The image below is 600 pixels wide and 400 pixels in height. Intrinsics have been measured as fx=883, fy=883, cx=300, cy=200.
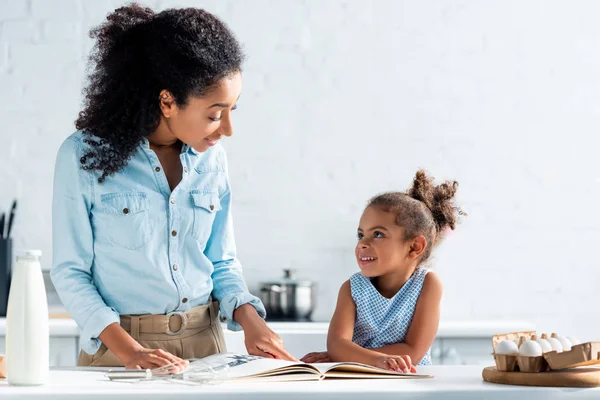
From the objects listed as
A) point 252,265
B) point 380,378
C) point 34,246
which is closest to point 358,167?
point 252,265

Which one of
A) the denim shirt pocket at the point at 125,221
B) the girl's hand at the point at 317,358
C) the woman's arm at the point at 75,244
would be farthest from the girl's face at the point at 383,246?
the woman's arm at the point at 75,244

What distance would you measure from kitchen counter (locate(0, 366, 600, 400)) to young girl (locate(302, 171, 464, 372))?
0.58 meters

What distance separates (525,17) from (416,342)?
225 cm

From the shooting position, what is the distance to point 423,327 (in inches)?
81.0

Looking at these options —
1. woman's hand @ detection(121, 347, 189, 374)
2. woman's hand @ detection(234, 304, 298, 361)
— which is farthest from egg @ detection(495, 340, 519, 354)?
woman's hand @ detection(121, 347, 189, 374)

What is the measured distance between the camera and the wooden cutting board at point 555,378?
1.37m

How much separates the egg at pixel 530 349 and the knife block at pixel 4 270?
239 cm

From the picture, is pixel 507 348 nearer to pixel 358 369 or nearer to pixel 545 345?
pixel 545 345

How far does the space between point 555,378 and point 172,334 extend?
812mm

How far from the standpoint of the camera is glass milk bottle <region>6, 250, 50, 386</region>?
1312 mm

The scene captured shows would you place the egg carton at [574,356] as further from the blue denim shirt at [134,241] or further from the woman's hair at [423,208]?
the woman's hair at [423,208]

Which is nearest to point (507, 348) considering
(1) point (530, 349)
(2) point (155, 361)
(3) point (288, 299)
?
(1) point (530, 349)

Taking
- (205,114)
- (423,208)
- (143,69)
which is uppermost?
(143,69)

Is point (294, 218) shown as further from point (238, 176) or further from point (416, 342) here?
point (416, 342)
